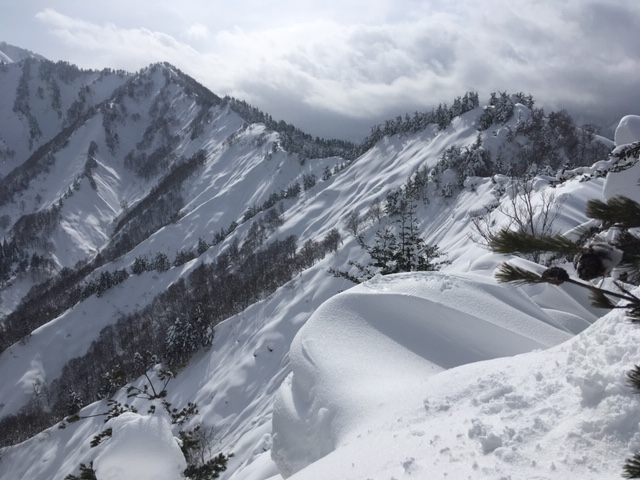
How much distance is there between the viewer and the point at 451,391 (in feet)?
18.0

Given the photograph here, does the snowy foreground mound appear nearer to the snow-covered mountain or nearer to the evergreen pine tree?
the snow-covered mountain

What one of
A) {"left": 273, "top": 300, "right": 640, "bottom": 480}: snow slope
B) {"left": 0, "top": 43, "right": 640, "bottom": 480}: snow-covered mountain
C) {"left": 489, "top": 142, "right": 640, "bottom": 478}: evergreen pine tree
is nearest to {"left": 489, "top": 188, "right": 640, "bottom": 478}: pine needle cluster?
{"left": 489, "top": 142, "right": 640, "bottom": 478}: evergreen pine tree

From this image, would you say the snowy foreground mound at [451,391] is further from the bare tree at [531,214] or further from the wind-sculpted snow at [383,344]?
the bare tree at [531,214]

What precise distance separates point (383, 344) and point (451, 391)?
3019mm

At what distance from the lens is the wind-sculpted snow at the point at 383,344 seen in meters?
6.85

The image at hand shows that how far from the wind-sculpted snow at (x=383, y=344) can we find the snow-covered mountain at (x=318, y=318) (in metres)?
0.05

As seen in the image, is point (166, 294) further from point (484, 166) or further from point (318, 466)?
point (318, 466)

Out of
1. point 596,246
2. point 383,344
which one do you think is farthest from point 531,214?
point 596,246

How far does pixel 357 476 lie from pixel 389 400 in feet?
5.99

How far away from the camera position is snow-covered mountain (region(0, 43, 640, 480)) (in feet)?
14.9

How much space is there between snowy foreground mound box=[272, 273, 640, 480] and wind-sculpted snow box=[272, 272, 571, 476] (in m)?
0.03

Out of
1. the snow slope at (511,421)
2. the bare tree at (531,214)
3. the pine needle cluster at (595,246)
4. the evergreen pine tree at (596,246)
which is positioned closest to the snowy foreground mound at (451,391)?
the snow slope at (511,421)

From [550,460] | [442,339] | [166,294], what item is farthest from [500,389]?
[166,294]

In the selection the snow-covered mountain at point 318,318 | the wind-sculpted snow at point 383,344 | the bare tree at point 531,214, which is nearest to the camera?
the snow-covered mountain at point 318,318
